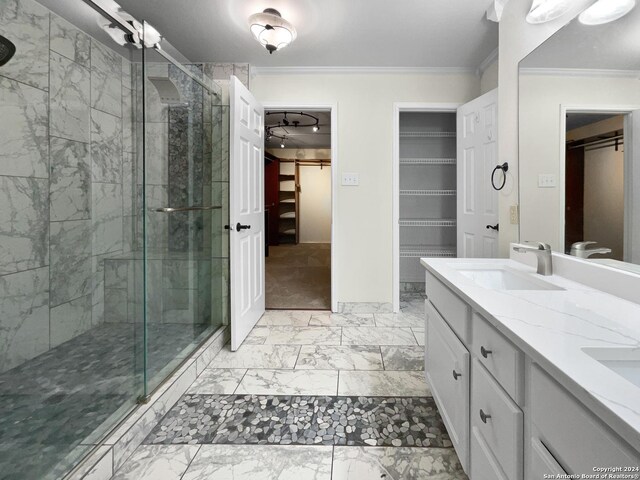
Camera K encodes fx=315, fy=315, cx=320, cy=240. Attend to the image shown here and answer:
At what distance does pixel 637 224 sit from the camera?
1.10 metres

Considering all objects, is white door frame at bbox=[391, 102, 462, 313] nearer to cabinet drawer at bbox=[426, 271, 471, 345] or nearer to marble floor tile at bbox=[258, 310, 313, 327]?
marble floor tile at bbox=[258, 310, 313, 327]

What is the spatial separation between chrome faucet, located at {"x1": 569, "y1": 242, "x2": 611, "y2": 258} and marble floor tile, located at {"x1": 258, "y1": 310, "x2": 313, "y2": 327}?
209 cm

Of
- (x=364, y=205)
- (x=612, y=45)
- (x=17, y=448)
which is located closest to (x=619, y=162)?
(x=612, y=45)

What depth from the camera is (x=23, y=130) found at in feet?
6.24

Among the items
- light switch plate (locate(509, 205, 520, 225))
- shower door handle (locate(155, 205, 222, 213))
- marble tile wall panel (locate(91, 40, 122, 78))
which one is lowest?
light switch plate (locate(509, 205, 520, 225))

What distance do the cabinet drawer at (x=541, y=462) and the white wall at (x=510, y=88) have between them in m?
1.43

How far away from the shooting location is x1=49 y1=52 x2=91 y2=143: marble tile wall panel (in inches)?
82.4

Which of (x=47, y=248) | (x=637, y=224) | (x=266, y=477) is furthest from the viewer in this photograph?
(x=47, y=248)

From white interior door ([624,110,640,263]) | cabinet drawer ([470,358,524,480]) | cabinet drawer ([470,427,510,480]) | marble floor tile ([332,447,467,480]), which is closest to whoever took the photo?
cabinet drawer ([470,358,524,480])

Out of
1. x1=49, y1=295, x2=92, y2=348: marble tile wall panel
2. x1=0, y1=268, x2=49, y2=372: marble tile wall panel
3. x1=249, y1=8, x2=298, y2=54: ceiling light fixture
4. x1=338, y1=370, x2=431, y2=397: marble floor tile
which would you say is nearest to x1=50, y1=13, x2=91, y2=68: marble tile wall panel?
x1=249, y1=8, x2=298, y2=54: ceiling light fixture

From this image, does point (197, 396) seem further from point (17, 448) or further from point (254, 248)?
point (254, 248)

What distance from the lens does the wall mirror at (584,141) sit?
1.11 metres

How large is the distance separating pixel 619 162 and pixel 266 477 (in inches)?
70.9

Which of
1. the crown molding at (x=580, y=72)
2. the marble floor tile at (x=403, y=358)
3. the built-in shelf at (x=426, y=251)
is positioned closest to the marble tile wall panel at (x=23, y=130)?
the marble floor tile at (x=403, y=358)
